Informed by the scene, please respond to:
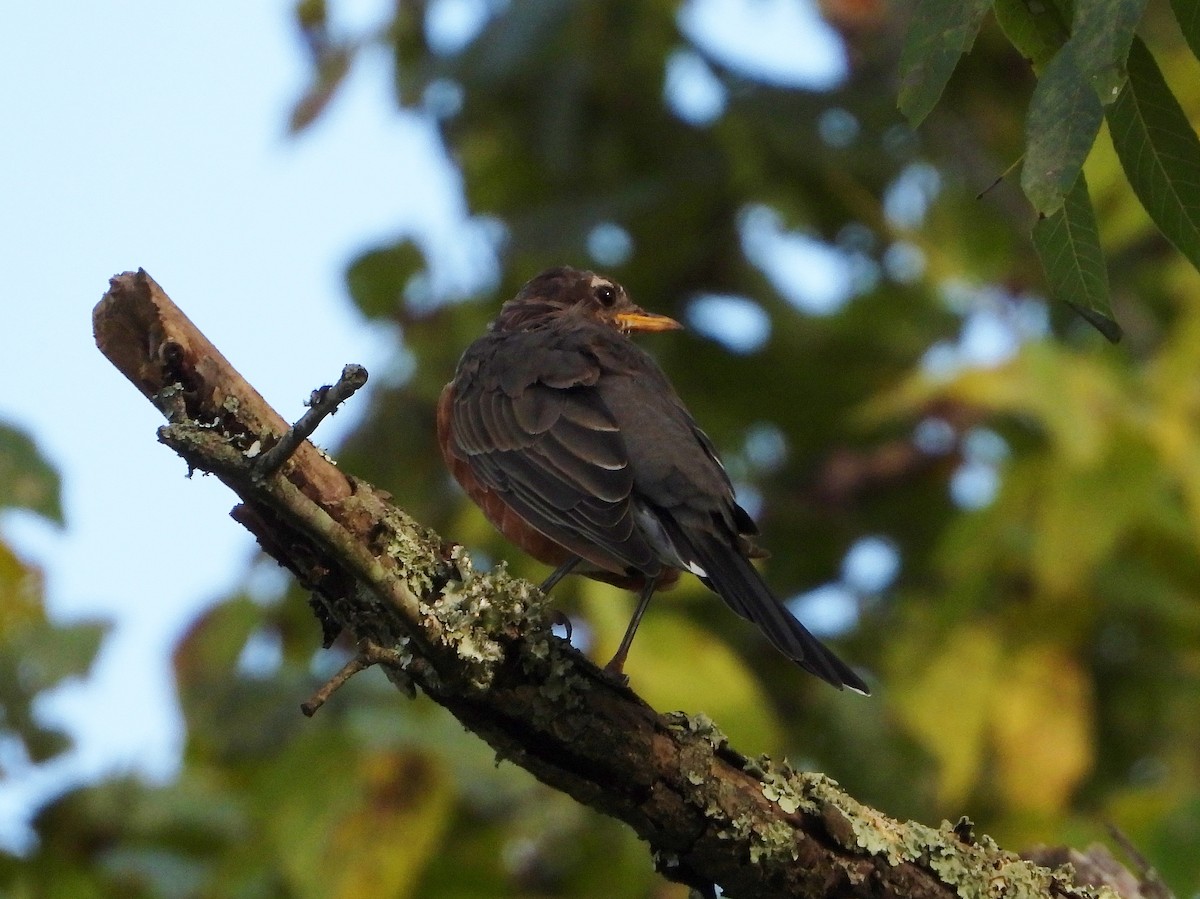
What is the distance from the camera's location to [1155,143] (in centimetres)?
262

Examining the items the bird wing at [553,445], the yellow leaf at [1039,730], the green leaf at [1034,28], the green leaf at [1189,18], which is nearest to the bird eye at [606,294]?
the bird wing at [553,445]

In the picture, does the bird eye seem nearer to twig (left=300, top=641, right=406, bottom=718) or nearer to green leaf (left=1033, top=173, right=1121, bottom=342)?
twig (left=300, top=641, right=406, bottom=718)

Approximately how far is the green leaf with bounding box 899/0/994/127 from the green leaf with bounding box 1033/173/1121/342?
300 mm

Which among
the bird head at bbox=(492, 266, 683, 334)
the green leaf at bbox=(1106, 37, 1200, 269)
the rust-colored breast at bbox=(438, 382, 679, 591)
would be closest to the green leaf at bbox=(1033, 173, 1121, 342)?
the green leaf at bbox=(1106, 37, 1200, 269)

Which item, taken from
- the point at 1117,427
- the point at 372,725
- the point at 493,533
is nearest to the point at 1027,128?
the point at 372,725

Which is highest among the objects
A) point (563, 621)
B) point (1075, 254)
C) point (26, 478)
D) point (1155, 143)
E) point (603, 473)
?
point (603, 473)

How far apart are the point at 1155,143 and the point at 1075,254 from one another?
9.2 inches

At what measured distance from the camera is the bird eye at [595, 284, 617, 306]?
263 inches

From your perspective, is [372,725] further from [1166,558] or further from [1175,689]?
[1175,689]

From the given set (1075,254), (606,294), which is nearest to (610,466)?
(606,294)

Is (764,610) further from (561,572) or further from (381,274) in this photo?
(381,274)

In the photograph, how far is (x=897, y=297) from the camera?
9.75m

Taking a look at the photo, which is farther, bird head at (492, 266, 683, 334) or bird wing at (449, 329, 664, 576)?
bird head at (492, 266, 683, 334)

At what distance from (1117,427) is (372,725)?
328 centimetres
